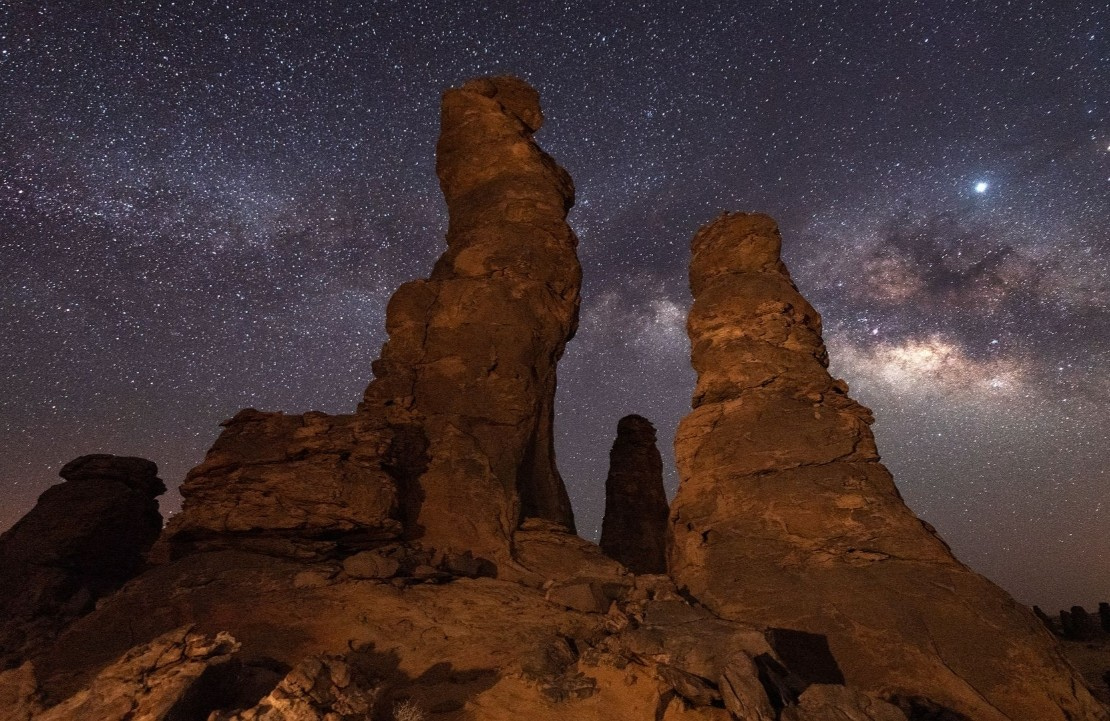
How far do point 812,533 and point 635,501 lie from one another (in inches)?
600

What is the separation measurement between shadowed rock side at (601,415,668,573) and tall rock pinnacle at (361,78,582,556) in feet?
29.3

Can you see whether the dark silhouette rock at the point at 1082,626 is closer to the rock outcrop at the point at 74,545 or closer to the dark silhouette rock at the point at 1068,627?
the dark silhouette rock at the point at 1068,627

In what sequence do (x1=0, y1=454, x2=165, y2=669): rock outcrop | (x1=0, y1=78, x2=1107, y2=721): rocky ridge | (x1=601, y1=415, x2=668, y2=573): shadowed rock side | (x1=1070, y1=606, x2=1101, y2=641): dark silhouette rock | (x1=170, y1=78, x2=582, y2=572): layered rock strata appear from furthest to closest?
(x1=601, y1=415, x2=668, y2=573): shadowed rock side
(x1=1070, y1=606, x2=1101, y2=641): dark silhouette rock
(x1=0, y1=454, x2=165, y2=669): rock outcrop
(x1=170, y1=78, x2=582, y2=572): layered rock strata
(x1=0, y1=78, x2=1107, y2=721): rocky ridge

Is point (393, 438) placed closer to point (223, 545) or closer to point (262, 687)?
point (223, 545)

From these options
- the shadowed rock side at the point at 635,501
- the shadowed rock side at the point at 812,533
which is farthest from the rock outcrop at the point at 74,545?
the shadowed rock side at the point at 635,501

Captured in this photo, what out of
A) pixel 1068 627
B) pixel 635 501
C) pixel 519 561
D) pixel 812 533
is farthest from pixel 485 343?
pixel 1068 627

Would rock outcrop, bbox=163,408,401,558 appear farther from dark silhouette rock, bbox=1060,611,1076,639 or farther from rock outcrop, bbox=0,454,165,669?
dark silhouette rock, bbox=1060,611,1076,639

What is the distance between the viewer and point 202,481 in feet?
43.2

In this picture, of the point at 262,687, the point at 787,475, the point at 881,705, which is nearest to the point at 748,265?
the point at 787,475

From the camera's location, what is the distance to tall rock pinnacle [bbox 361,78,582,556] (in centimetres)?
1520

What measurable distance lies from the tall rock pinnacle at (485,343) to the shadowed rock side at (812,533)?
5098mm

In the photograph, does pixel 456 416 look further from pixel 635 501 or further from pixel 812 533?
pixel 635 501

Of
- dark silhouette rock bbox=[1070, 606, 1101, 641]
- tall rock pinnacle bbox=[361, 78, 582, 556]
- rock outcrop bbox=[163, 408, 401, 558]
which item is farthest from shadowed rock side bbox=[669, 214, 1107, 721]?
dark silhouette rock bbox=[1070, 606, 1101, 641]

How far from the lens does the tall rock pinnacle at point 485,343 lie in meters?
15.2
